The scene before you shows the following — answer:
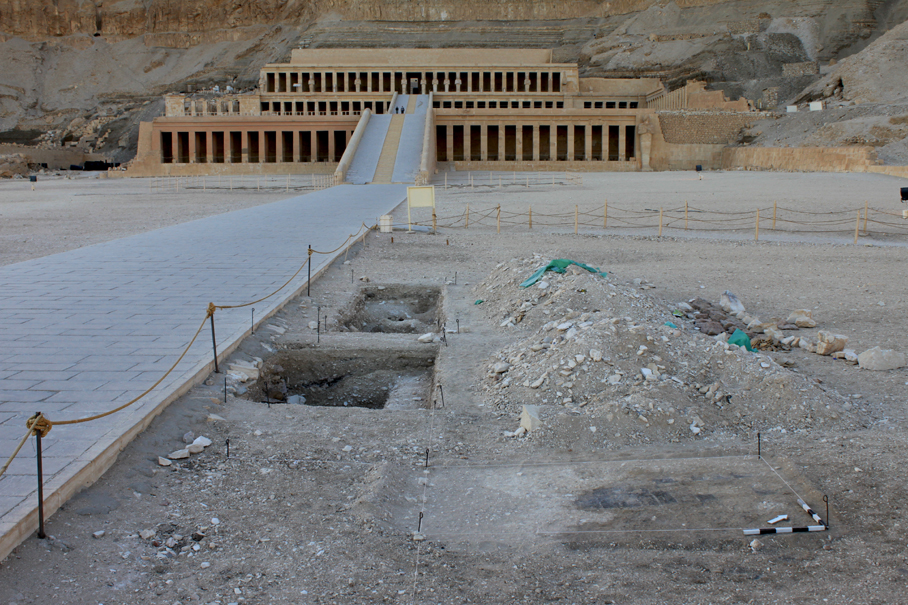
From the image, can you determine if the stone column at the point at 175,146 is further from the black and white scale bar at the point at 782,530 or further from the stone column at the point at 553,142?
the black and white scale bar at the point at 782,530

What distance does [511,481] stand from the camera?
490 cm

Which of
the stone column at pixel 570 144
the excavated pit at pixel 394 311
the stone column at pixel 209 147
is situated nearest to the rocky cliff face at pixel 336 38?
the stone column at pixel 570 144

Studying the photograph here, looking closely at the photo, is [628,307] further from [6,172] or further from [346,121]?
[6,172]

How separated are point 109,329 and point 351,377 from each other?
2486 millimetres

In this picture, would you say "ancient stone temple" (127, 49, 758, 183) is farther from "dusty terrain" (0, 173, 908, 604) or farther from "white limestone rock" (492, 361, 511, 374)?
"white limestone rock" (492, 361, 511, 374)

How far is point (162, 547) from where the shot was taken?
157 inches

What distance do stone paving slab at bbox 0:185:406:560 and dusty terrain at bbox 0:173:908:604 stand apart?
0.17 m

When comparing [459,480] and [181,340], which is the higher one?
[181,340]

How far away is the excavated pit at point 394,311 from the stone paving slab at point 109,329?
88 centimetres

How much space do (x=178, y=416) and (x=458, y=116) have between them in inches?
1758

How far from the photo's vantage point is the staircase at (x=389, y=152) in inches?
1367

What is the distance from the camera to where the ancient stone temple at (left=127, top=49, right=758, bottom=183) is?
147ft

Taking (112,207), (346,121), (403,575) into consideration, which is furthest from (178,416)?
(346,121)

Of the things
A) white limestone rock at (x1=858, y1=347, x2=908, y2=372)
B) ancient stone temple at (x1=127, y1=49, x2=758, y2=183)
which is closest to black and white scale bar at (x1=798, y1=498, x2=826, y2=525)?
white limestone rock at (x1=858, y1=347, x2=908, y2=372)
